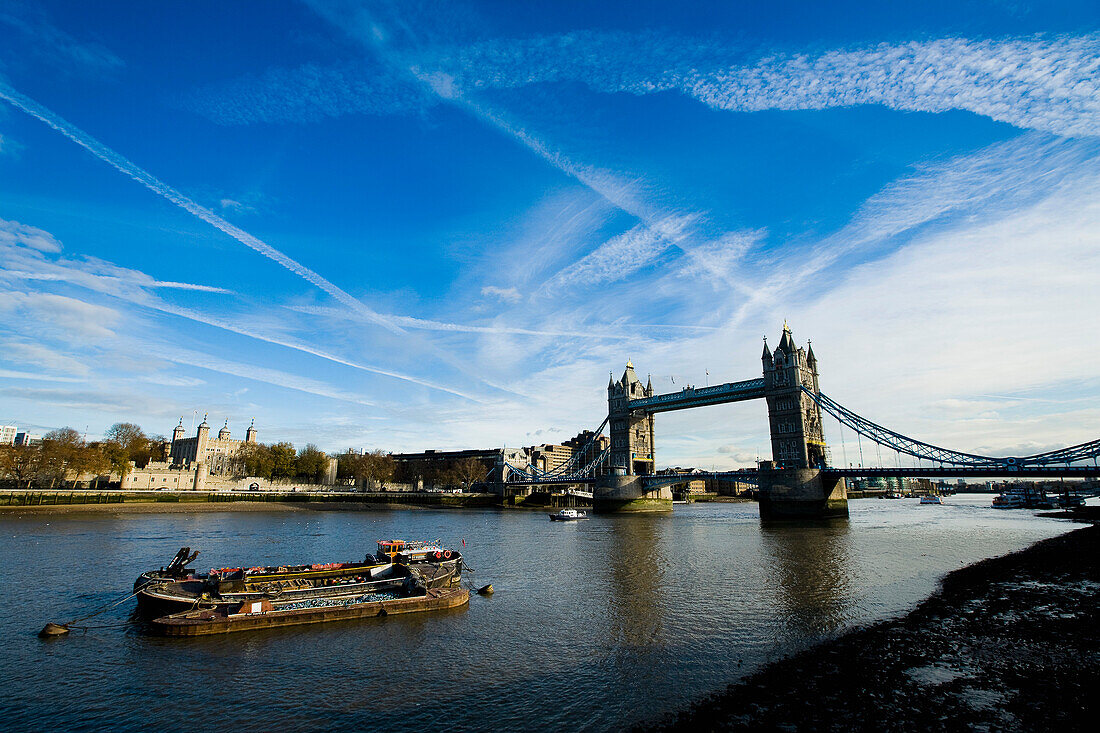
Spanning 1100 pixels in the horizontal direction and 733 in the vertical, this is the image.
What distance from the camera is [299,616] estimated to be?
21906 millimetres

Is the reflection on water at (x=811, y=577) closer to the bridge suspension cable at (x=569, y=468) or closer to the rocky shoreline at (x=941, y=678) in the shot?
the rocky shoreline at (x=941, y=678)

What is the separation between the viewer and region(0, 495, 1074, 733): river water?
1408 cm

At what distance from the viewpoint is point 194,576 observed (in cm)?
2562

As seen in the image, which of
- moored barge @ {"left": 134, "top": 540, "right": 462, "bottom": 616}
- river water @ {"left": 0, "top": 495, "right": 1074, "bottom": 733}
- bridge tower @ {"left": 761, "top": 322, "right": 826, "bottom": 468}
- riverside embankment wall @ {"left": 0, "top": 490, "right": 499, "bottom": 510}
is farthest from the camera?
bridge tower @ {"left": 761, "top": 322, "right": 826, "bottom": 468}

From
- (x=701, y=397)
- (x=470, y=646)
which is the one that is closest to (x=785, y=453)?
(x=701, y=397)

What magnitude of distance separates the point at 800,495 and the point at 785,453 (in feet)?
30.6

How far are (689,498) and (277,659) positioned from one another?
574 feet

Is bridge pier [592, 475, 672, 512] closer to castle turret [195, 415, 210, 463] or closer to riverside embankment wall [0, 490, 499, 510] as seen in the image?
riverside embankment wall [0, 490, 499, 510]

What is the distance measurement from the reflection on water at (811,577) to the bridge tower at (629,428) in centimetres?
5004

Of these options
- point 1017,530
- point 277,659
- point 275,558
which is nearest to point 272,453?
point 275,558

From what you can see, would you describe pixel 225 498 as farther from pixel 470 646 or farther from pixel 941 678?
pixel 941 678

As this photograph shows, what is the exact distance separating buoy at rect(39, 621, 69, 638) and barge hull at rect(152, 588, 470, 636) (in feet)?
9.72

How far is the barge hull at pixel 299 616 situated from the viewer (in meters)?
20.1

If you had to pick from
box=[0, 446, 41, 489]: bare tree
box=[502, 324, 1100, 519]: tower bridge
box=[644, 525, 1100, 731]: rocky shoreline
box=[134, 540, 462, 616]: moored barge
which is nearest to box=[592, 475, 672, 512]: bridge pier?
box=[502, 324, 1100, 519]: tower bridge
